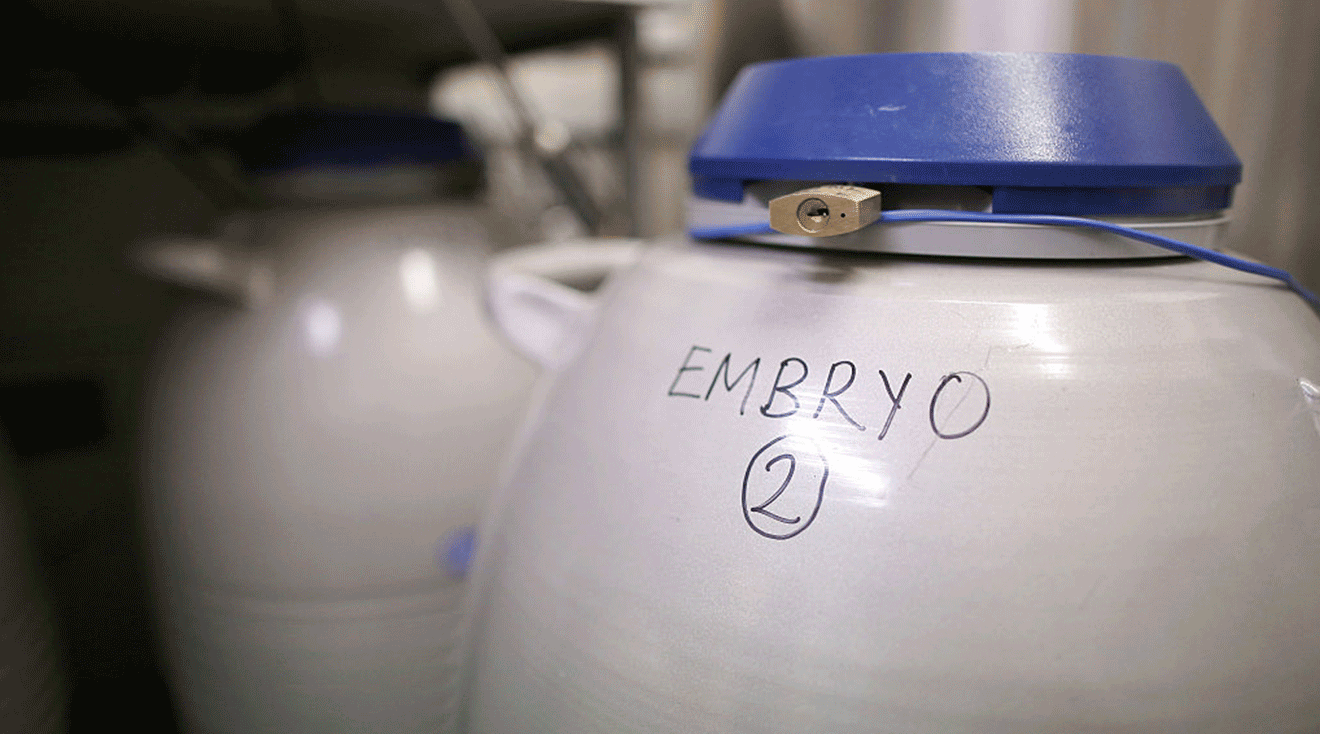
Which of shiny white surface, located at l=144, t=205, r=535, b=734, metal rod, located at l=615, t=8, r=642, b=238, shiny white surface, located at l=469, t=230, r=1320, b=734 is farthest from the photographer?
metal rod, located at l=615, t=8, r=642, b=238

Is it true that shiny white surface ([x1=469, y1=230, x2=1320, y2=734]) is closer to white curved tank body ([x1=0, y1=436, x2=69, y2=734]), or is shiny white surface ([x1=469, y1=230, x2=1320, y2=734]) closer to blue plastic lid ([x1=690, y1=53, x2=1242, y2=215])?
blue plastic lid ([x1=690, y1=53, x2=1242, y2=215])

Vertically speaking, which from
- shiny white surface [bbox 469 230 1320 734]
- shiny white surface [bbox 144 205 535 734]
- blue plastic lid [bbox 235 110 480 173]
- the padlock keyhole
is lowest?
shiny white surface [bbox 144 205 535 734]

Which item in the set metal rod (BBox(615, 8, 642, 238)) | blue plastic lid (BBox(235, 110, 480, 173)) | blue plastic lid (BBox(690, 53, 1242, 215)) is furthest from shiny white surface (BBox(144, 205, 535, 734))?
blue plastic lid (BBox(690, 53, 1242, 215))

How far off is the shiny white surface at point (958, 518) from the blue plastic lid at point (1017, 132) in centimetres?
3

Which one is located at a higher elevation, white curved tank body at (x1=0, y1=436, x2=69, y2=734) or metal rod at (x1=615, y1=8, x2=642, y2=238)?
metal rod at (x1=615, y1=8, x2=642, y2=238)

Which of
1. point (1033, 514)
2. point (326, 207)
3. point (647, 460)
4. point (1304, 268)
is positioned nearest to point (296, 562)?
point (326, 207)

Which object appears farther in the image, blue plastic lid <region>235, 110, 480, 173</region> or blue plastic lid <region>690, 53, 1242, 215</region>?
blue plastic lid <region>235, 110, 480, 173</region>

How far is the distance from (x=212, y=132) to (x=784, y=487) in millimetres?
936

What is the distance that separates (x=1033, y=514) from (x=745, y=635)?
0.35 ft

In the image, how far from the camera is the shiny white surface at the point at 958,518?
0.94 ft

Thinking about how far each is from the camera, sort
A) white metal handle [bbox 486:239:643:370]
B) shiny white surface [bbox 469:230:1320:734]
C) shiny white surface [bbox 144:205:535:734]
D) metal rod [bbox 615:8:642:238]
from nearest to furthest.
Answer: shiny white surface [bbox 469:230:1320:734] < white metal handle [bbox 486:239:643:370] < shiny white surface [bbox 144:205:535:734] < metal rod [bbox 615:8:642:238]

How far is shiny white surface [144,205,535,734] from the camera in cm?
62

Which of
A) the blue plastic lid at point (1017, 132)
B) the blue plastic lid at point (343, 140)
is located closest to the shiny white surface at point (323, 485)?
the blue plastic lid at point (343, 140)

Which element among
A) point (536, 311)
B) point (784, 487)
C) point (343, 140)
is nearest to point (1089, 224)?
point (784, 487)
